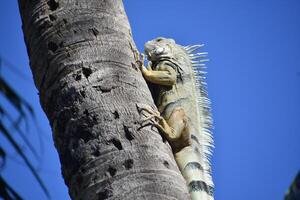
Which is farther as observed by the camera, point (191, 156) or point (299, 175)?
point (191, 156)

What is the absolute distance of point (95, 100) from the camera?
345 cm

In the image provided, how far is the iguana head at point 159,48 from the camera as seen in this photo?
7.59 metres

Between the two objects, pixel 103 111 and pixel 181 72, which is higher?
pixel 181 72

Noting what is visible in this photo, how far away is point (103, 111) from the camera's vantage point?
11.1ft

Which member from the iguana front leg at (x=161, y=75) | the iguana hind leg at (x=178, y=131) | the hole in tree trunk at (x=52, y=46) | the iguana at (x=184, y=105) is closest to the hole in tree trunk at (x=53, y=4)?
the hole in tree trunk at (x=52, y=46)

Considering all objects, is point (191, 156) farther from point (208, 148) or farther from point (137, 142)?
point (137, 142)

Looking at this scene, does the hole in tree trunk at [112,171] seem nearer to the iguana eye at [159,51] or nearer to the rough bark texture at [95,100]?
the rough bark texture at [95,100]

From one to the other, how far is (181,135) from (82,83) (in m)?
2.15

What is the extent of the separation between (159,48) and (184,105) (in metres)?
1.31

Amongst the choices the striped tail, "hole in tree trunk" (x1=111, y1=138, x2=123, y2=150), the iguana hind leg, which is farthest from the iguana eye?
"hole in tree trunk" (x1=111, y1=138, x2=123, y2=150)

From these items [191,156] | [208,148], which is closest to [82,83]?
[191,156]

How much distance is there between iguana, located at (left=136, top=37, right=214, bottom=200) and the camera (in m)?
5.56

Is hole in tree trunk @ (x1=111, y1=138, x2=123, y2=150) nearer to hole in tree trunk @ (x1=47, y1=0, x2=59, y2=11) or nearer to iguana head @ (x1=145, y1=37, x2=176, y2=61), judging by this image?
hole in tree trunk @ (x1=47, y1=0, x2=59, y2=11)

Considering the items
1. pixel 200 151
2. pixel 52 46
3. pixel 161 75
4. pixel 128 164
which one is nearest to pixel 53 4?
pixel 52 46
